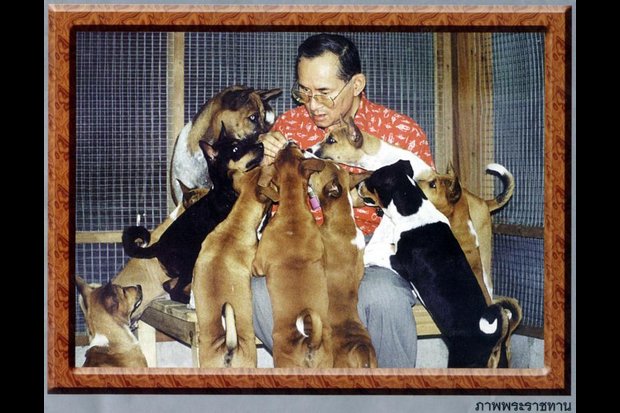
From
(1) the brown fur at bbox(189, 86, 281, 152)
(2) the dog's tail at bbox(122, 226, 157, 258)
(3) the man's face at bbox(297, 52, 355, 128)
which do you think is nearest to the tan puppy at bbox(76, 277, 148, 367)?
(2) the dog's tail at bbox(122, 226, 157, 258)

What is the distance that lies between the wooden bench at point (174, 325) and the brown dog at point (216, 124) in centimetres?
45

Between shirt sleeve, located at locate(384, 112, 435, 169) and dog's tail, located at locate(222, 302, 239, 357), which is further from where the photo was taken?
shirt sleeve, located at locate(384, 112, 435, 169)

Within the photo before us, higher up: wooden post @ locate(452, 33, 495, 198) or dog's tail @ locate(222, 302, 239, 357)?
A: wooden post @ locate(452, 33, 495, 198)

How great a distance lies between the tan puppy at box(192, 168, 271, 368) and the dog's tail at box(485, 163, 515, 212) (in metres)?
0.97

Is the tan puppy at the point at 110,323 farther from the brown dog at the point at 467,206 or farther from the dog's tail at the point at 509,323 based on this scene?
the dog's tail at the point at 509,323

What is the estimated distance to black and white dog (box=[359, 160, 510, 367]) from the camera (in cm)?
558

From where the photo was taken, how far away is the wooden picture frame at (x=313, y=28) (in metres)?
5.55

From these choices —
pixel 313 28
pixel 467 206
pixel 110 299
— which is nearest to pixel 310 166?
pixel 313 28

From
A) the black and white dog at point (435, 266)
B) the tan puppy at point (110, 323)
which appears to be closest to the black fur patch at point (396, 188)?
the black and white dog at point (435, 266)

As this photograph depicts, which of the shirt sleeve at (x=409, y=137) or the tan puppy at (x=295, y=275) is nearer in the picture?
the tan puppy at (x=295, y=275)

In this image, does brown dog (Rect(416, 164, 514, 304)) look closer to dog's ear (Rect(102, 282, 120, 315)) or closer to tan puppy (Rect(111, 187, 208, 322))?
tan puppy (Rect(111, 187, 208, 322))

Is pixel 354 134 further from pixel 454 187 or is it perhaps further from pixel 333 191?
pixel 454 187

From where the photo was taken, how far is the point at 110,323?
18.4 feet

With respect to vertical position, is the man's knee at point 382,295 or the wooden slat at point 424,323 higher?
the man's knee at point 382,295
